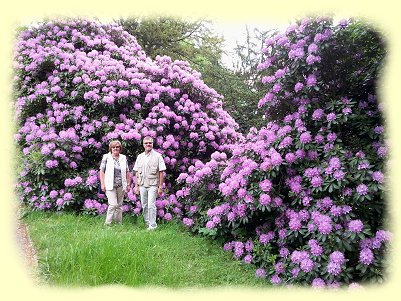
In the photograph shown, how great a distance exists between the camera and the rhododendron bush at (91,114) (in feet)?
24.1

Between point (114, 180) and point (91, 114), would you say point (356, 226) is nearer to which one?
point (114, 180)

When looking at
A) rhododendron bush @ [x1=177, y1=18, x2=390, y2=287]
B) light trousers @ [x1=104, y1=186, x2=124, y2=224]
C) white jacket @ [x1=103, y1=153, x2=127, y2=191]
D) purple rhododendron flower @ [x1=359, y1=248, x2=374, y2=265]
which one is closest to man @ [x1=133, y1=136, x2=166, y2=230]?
white jacket @ [x1=103, y1=153, x2=127, y2=191]

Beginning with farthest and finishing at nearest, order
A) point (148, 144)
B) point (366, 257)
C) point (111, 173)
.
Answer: point (148, 144) < point (111, 173) < point (366, 257)

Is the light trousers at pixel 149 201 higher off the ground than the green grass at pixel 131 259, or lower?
higher

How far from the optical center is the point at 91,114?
26.7ft

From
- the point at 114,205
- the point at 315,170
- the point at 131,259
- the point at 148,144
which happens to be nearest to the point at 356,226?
the point at 315,170

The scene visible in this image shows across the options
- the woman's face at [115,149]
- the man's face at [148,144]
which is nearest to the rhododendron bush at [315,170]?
the man's face at [148,144]

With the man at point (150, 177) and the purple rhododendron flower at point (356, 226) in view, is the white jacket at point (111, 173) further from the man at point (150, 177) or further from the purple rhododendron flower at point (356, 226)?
the purple rhododendron flower at point (356, 226)

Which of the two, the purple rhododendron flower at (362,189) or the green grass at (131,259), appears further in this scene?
the purple rhododendron flower at (362,189)

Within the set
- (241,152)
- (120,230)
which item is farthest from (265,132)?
(120,230)

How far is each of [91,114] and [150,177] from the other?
2.52 m

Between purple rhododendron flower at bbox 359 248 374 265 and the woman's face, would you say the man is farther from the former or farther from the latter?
purple rhododendron flower at bbox 359 248 374 265

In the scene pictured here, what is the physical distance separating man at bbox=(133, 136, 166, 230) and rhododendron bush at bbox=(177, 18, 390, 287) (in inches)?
50.1

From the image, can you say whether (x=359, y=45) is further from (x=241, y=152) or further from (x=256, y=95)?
(x=256, y=95)
